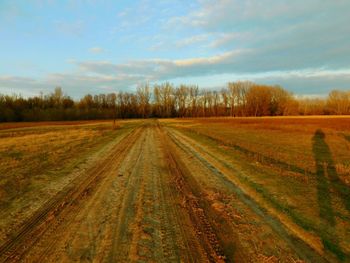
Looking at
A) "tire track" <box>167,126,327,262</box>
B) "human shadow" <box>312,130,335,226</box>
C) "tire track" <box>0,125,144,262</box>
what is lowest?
"human shadow" <box>312,130,335,226</box>

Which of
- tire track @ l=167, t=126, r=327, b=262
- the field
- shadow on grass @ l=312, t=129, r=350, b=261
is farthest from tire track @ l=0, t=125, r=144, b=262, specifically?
shadow on grass @ l=312, t=129, r=350, b=261

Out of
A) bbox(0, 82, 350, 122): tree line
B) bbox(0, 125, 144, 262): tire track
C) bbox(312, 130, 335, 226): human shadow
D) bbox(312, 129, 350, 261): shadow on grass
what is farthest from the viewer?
bbox(0, 82, 350, 122): tree line

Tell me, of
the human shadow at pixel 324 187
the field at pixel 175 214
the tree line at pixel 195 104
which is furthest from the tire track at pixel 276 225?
the tree line at pixel 195 104

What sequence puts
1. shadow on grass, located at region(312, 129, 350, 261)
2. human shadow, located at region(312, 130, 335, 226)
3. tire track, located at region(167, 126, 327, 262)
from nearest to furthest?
tire track, located at region(167, 126, 327, 262) < shadow on grass, located at region(312, 129, 350, 261) < human shadow, located at region(312, 130, 335, 226)

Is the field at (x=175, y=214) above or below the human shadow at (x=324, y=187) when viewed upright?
above

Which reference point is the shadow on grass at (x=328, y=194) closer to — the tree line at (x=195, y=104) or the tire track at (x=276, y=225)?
the tire track at (x=276, y=225)

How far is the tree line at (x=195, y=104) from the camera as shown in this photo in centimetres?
9906

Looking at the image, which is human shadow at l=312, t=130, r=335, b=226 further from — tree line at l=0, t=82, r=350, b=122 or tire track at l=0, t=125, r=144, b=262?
tree line at l=0, t=82, r=350, b=122

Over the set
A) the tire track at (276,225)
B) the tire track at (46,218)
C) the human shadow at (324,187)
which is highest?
the tire track at (46,218)

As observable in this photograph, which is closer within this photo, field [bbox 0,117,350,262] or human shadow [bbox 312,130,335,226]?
field [bbox 0,117,350,262]

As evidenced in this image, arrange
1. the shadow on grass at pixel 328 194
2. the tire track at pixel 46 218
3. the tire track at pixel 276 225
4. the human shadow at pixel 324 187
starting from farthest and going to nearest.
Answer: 1. the human shadow at pixel 324 187
2. the shadow on grass at pixel 328 194
3. the tire track at pixel 46 218
4. the tire track at pixel 276 225

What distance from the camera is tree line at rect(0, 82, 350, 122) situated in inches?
3900

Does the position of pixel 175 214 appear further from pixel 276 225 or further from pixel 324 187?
pixel 324 187

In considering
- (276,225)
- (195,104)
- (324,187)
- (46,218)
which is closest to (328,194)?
(324,187)
